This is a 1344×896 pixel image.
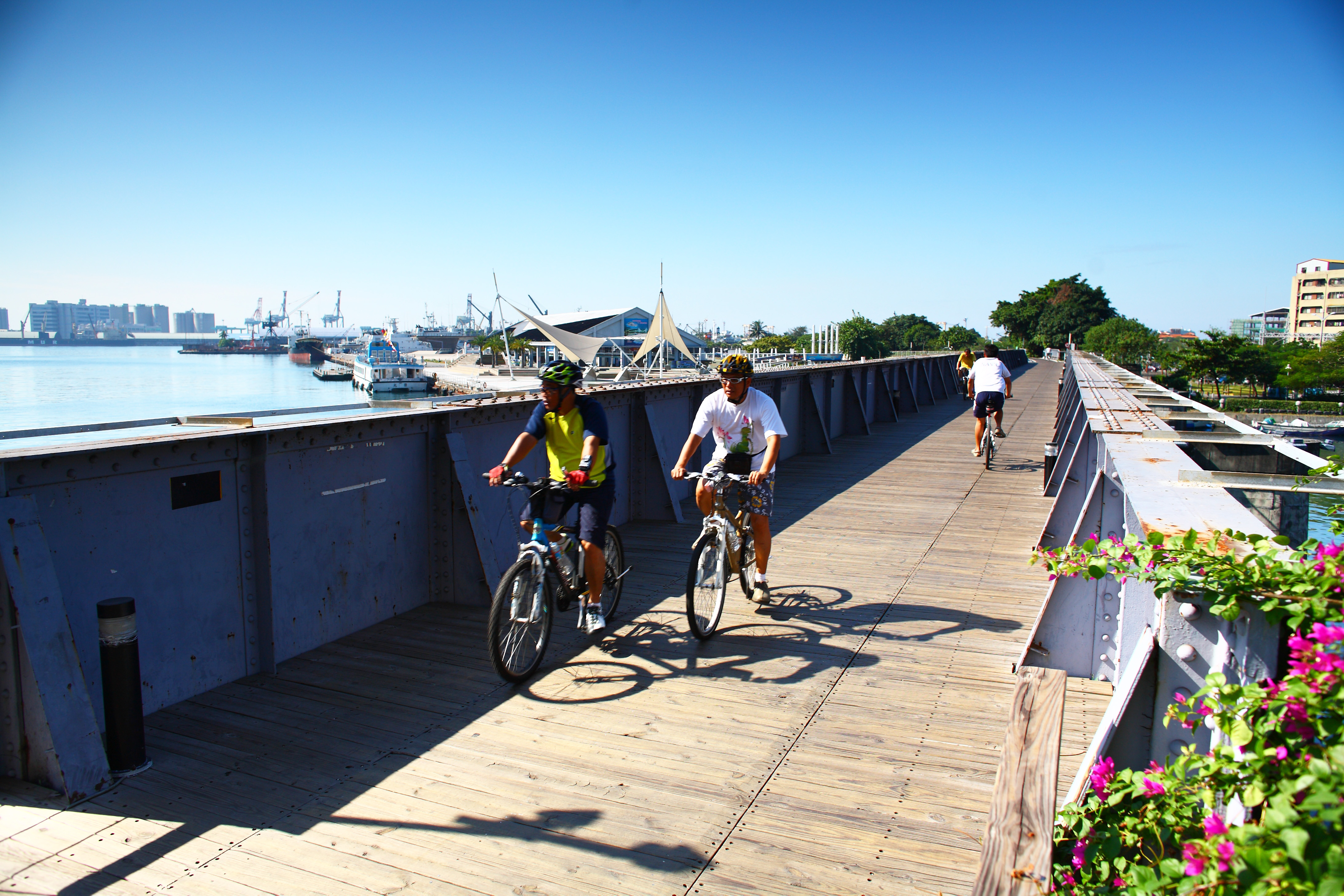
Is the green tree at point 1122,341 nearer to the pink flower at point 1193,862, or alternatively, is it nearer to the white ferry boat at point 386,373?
the white ferry boat at point 386,373

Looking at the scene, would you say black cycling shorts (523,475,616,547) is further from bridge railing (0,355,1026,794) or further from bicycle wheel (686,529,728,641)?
bridge railing (0,355,1026,794)

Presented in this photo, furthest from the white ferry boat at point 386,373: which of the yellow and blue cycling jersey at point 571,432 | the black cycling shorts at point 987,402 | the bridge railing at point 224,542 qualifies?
the yellow and blue cycling jersey at point 571,432

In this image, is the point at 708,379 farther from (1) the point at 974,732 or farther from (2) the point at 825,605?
(1) the point at 974,732

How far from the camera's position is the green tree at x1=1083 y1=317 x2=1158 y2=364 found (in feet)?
324

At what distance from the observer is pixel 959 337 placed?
13388 cm

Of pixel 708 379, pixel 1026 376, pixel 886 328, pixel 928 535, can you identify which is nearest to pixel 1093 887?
pixel 928 535

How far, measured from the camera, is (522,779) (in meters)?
3.81

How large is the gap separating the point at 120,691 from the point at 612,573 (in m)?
2.93

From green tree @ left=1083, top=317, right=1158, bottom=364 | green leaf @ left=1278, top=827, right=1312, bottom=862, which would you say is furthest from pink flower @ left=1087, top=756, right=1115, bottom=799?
green tree @ left=1083, top=317, right=1158, bottom=364

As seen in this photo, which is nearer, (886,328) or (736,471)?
(736,471)

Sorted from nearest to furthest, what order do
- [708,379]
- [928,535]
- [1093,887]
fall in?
[1093,887] → [928,535] → [708,379]

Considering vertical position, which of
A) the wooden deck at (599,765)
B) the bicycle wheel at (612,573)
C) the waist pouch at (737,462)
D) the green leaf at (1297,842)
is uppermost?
the waist pouch at (737,462)

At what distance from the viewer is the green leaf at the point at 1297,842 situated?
1.21 meters

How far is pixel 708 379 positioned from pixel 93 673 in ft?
26.7
